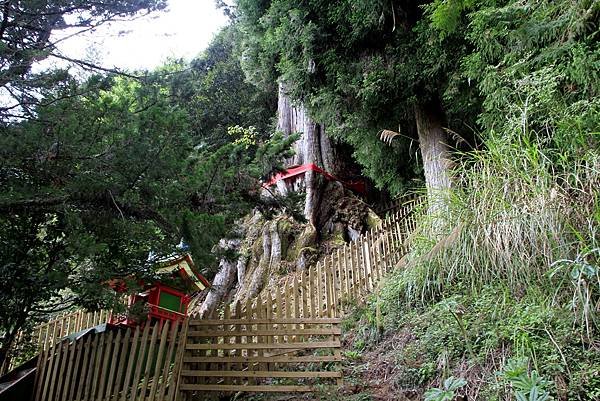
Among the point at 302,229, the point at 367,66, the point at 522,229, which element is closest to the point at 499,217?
the point at 522,229

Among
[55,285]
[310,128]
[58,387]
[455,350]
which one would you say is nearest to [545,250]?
[455,350]

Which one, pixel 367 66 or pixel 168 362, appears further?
pixel 367 66

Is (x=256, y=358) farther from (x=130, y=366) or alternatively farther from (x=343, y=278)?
(x=343, y=278)

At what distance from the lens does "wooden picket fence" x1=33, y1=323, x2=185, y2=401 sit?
155 inches

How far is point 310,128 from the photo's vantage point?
33.2 feet

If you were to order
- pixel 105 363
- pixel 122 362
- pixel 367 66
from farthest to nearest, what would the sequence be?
pixel 367 66 < pixel 105 363 < pixel 122 362

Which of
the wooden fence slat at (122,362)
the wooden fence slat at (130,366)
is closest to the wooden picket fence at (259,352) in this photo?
the wooden fence slat at (130,366)

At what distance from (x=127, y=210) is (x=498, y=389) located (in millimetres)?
3076

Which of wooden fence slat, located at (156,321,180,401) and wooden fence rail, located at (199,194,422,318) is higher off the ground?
wooden fence rail, located at (199,194,422,318)

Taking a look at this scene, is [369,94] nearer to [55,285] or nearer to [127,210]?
[127,210]

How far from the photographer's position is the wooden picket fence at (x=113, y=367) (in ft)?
12.9

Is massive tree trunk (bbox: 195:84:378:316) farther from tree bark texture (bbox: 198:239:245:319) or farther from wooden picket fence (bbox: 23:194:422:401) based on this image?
wooden picket fence (bbox: 23:194:422:401)

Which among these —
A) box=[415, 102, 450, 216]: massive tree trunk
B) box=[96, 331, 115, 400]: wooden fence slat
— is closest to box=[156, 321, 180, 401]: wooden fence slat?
box=[96, 331, 115, 400]: wooden fence slat

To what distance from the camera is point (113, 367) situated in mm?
4258
